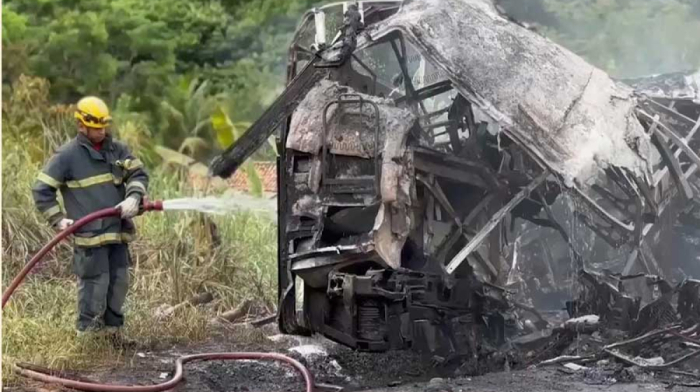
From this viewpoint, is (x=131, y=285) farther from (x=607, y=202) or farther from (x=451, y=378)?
(x=607, y=202)

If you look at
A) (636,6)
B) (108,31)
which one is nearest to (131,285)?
(636,6)

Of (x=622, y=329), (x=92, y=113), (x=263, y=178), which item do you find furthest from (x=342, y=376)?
(x=263, y=178)

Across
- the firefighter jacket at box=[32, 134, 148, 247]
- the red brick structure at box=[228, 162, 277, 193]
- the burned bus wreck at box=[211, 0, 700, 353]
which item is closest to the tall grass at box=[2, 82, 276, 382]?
the firefighter jacket at box=[32, 134, 148, 247]

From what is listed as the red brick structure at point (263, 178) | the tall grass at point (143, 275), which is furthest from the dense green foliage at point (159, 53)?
the tall grass at point (143, 275)

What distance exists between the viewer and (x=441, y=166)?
5.75 meters

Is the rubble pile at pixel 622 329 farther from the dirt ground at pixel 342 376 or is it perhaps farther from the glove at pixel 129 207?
the glove at pixel 129 207

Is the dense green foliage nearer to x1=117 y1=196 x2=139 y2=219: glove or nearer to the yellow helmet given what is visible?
the yellow helmet

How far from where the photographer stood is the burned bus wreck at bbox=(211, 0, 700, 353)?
17.7ft

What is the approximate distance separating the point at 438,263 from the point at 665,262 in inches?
70.8

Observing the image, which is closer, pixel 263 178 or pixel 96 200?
pixel 96 200

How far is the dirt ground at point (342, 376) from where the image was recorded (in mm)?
5328

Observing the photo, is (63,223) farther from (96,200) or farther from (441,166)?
(441,166)

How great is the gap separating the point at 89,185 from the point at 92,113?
455 mm

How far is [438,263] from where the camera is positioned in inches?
230
